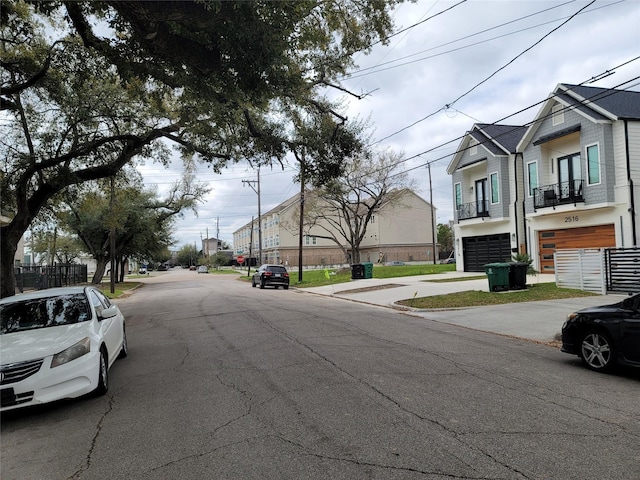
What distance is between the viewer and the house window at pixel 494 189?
28817mm

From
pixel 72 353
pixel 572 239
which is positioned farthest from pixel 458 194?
pixel 72 353

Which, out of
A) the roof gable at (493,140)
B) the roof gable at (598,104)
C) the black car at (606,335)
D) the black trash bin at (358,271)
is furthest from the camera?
the black trash bin at (358,271)

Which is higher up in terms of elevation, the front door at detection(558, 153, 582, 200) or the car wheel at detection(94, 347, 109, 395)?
the front door at detection(558, 153, 582, 200)

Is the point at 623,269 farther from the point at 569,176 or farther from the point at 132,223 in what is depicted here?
the point at 132,223

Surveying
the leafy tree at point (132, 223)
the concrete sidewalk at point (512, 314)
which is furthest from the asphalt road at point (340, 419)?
the leafy tree at point (132, 223)

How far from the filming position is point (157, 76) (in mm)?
8820

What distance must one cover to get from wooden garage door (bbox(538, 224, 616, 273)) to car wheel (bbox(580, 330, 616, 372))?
17.2 m

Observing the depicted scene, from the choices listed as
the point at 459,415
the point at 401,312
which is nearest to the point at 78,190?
the point at 401,312

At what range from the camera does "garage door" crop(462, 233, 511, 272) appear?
29.0 m

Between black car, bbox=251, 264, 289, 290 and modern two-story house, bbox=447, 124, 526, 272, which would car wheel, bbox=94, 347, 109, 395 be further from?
black car, bbox=251, 264, 289, 290

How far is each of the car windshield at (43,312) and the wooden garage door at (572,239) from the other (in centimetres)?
2247

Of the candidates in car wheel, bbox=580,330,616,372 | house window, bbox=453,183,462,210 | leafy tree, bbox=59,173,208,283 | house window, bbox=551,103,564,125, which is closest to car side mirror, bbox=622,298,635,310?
car wheel, bbox=580,330,616,372

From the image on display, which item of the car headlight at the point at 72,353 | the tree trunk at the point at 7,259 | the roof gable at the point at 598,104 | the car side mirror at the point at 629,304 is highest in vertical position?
the roof gable at the point at 598,104

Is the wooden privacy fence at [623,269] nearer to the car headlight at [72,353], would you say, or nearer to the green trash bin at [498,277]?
the green trash bin at [498,277]
